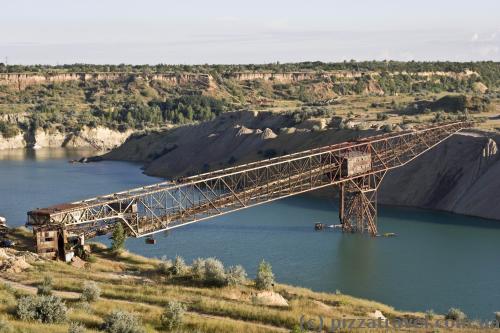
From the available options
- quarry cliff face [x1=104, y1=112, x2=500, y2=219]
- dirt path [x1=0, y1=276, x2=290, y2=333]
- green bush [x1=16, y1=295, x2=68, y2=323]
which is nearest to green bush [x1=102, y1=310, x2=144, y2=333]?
green bush [x1=16, y1=295, x2=68, y2=323]

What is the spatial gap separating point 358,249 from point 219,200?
40.2ft

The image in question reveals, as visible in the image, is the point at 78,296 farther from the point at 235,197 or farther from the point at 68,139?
the point at 68,139

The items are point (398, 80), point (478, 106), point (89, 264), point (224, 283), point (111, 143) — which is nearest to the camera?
point (224, 283)

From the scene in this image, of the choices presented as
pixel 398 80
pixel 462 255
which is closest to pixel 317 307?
pixel 462 255

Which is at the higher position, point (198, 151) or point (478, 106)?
point (478, 106)

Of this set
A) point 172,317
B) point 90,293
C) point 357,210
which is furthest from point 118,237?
point 357,210

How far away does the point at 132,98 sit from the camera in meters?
189

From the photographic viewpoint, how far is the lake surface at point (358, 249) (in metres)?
46.1

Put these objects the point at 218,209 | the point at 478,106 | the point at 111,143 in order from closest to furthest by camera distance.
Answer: the point at 218,209, the point at 478,106, the point at 111,143

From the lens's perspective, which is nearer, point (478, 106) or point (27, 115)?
point (478, 106)

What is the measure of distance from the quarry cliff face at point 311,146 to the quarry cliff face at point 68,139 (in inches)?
577

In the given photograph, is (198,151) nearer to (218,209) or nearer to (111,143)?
(111,143)

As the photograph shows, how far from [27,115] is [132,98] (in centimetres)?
3278

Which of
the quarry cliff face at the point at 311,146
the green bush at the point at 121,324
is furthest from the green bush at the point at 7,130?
the green bush at the point at 121,324
